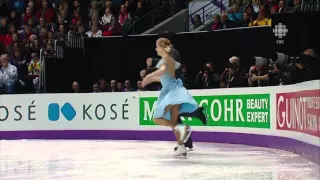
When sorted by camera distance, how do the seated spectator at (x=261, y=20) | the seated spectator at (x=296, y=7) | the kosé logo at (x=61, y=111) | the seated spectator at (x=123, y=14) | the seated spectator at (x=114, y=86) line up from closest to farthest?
the seated spectator at (x=296, y=7), the seated spectator at (x=261, y=20), the kosé logo at (x=61, y=111), the seated spectator at (x=114, y=86), the seated spectator at (x=123, y=14)

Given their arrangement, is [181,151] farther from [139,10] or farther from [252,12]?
[139,10]

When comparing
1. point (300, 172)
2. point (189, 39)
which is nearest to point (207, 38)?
point (189, 39)

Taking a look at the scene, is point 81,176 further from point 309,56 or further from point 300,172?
point 309,56

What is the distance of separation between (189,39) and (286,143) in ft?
20.8

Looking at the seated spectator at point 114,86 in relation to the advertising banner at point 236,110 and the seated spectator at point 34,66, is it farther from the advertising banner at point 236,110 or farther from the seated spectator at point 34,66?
the seated spectator at point 34,66

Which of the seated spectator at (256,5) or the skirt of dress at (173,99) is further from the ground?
the seated spectator at (256,5)

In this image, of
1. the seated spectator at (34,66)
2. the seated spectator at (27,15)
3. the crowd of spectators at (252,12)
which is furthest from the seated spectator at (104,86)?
the seated spectator at (27,15)

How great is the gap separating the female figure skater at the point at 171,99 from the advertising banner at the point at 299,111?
1.36 m

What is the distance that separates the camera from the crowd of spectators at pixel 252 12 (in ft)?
48.4

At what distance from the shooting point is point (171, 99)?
992cm

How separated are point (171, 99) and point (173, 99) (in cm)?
3

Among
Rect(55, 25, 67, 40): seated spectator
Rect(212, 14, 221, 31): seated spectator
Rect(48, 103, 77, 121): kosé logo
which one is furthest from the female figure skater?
Rect(55, 25, 67, 40): seated spectator

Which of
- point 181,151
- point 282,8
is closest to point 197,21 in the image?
point 282,8

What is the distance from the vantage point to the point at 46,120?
15.4 meters
